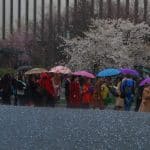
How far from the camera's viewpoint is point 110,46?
51.0 m

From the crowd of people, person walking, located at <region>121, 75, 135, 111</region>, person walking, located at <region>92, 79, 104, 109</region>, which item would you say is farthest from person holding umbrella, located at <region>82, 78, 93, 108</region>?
person walking, located at <region>121, 75, 135, 111</region>

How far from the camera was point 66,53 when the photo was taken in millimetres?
55719

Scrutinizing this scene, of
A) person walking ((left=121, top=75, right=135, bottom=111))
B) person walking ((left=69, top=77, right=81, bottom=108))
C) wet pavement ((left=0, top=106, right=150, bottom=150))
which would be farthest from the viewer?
person walking ((left=69, top=77, right=81, bottom=108))

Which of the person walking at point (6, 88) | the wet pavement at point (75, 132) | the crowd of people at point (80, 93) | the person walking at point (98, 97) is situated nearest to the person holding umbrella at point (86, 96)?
the crowd of people at point (80, 93)

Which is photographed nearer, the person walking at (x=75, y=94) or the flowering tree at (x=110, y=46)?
the person walking at (x=75, y=94)

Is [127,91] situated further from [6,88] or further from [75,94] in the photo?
[6,88]

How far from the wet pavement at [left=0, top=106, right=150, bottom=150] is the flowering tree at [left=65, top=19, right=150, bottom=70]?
1505 inches

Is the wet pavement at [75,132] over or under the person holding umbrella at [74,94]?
over

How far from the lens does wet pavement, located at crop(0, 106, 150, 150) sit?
7699 mm

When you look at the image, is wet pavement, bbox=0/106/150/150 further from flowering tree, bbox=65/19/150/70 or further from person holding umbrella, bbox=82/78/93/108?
flowering tree, bbox=65/19/150/70

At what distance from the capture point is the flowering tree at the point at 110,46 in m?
49.2

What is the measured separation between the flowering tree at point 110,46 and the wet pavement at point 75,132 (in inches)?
1505

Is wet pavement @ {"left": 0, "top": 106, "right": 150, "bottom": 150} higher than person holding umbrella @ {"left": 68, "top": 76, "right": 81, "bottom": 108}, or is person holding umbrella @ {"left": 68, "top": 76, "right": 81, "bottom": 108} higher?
wet pavement @ {"left": 0, "top": 106, "right": 150, "bottom": 150}

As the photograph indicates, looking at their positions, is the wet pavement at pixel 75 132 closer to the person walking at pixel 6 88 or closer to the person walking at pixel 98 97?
the person walking at pixel 98 97
